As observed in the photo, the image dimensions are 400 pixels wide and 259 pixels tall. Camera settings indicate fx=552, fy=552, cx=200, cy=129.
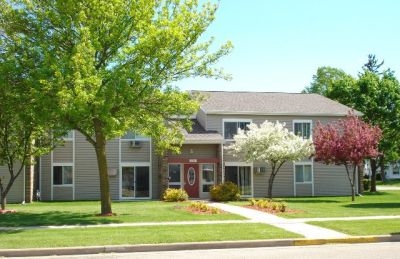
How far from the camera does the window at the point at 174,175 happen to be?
34531mm

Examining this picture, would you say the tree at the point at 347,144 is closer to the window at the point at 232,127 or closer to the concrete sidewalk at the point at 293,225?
the window at the point at 232,127

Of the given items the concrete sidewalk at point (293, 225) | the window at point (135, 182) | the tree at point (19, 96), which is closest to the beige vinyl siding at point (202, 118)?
the window at point (135, 182)

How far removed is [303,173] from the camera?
3738 cm

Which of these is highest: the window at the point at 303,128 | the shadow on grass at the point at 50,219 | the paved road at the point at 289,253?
the window at the point at 303,128

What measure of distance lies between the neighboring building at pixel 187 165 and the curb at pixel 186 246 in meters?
18.9

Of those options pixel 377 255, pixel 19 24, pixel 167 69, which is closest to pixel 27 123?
pixel 19 24

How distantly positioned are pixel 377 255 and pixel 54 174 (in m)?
25.4

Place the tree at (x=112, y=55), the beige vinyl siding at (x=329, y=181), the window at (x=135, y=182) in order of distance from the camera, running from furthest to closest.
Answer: the beige vinyl siding at (x=329, y=181) < the window at (x=135, y=182) < the tree at (x=112, y=55)

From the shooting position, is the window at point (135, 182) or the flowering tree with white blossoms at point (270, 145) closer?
the flowering tree with white blossoms at point (270, 145)

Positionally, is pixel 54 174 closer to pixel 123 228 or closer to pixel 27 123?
pixel 27 123

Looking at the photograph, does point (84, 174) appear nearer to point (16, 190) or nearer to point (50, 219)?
point (16, 190)

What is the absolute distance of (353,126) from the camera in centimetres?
3114

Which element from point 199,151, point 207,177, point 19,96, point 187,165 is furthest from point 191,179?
point 19,96

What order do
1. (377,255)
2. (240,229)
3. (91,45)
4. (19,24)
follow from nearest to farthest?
(377,255)
(240,229)
(91,45)
(19,24)
